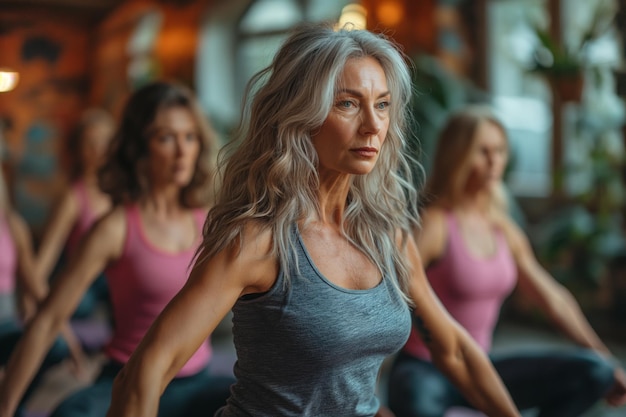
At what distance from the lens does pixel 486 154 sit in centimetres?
280

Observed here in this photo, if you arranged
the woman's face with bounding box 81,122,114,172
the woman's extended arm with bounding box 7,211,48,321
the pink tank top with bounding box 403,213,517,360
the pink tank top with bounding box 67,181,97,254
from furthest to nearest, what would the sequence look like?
the woman's face with bounding box 81,122,114,172, the pink tank top with bounding box 67,181,97,254, the woman's extended arm with bounding box 7,211,48,321, the pink tank top with bounding box 403,213,517,360

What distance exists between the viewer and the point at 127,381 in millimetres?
1416

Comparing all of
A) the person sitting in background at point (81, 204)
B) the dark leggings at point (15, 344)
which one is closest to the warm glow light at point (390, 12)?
the person sitting in background at point (81, 204)

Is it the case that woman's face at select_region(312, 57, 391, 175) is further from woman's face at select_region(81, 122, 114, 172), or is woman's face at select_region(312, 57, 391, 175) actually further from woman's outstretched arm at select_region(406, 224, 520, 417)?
woman's face at select_region(81, 122, 114, 172)

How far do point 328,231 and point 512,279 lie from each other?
4.31 feet

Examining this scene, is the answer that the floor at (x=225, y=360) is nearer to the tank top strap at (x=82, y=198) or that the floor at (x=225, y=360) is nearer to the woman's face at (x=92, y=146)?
the tank top strap at (x=82, y=198)

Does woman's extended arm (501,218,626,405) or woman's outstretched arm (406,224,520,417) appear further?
woman's extended arm (501,218,626,405)

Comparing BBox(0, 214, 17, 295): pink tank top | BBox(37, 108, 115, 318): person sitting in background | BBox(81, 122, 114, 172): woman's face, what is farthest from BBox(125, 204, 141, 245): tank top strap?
BBox(81, 122, 114, 172): woman's face

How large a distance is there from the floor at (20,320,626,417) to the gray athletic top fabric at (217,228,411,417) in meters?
1.37

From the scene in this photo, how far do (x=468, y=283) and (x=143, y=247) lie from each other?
103 cm

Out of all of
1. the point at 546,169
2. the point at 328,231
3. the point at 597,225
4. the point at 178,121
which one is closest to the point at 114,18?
the point at 546,169

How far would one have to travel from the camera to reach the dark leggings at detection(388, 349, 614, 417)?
7.56 feet

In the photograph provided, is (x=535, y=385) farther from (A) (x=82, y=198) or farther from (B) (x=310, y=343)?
(A) (x=82, y=198)

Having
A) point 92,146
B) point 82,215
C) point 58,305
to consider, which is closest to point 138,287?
point 58,305
